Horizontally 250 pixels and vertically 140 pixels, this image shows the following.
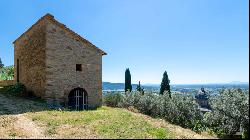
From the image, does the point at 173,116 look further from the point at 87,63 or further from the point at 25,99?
the point at 25,99

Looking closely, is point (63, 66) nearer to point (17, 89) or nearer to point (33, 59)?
point (33, 59)

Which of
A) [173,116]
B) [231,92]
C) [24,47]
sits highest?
[24,47]

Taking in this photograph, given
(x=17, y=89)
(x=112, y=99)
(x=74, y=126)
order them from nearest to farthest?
1. (x=74, y=126)
2. (x=17, y=89)
3. (x=112, y=99)

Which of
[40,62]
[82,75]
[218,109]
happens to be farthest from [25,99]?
[218,109]

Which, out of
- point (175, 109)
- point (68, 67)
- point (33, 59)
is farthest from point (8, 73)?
point (175, 109)

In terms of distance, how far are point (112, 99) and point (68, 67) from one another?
8.34m

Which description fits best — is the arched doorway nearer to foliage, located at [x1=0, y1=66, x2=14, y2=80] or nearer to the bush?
the bush

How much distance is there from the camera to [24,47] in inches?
1302

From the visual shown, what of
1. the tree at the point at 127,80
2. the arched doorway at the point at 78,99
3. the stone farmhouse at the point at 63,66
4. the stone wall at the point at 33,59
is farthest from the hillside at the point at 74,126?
the tree at the point at 127,80

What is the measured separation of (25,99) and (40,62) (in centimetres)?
354

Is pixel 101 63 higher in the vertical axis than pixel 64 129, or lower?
higher

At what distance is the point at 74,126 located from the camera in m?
17.6

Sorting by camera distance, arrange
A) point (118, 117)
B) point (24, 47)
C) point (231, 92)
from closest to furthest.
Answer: point (231, 92) < point (118, 117) < point (24, 47)

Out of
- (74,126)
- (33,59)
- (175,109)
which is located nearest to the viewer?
(74,126)
